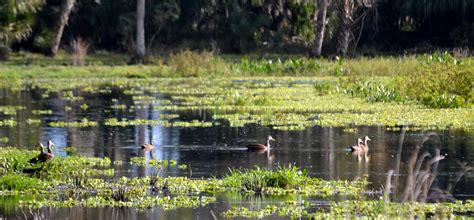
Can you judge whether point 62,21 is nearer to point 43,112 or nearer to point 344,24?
point 344,24

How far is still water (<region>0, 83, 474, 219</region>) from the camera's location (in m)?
14.5

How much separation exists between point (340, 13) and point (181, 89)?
17323 millimetres

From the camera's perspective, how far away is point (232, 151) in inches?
800

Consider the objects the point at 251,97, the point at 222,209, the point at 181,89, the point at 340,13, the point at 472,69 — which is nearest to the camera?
the point at 222,209

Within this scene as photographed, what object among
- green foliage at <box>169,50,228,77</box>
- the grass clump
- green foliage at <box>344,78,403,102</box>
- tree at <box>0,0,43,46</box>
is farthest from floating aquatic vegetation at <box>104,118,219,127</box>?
tree at <box>0,0,43,46</box>

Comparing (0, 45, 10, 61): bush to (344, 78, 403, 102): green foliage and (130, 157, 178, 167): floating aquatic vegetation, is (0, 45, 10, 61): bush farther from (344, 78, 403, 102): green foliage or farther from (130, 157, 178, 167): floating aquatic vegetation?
(130, 157, 178, 167): floating aquatic vegetation

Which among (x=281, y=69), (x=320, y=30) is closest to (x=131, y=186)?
(x=281, y=69)

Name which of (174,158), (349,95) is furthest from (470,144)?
(349,95)

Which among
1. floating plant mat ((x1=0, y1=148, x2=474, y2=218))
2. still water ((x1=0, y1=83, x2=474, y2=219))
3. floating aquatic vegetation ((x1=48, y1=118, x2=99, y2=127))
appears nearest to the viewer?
floating plant mat ((x1=0, y1=148, x2=474, y2=218))

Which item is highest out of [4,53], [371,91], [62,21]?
[62,21]

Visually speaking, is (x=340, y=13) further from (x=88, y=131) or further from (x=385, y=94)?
(x=88, y=131)

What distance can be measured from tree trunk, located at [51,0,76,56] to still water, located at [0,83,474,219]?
24.5 m

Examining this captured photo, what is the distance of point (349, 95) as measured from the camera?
1291 inches

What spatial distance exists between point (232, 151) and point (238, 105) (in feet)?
33.6
